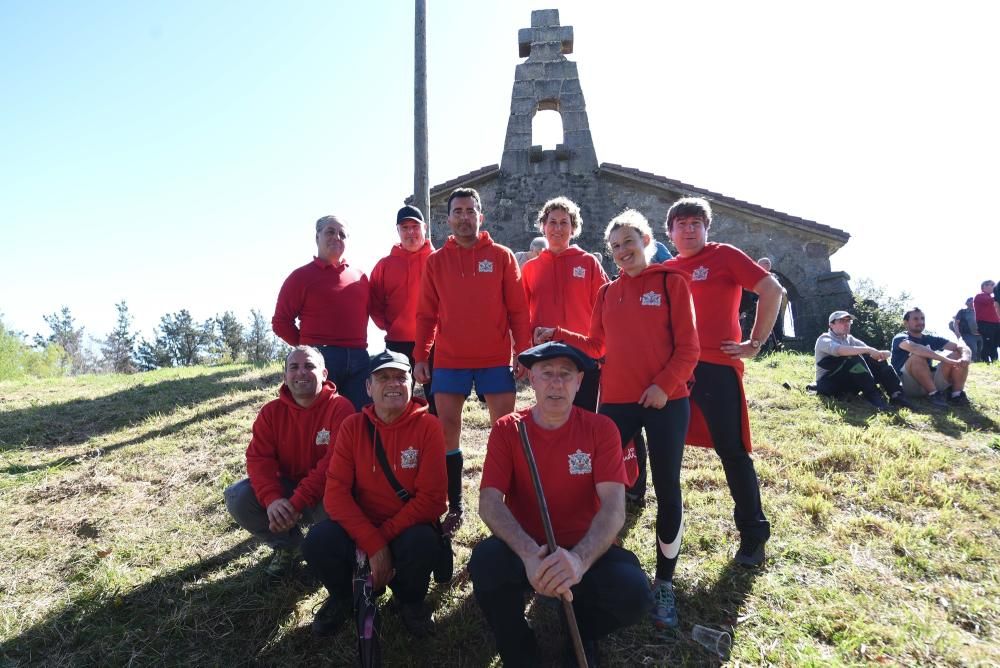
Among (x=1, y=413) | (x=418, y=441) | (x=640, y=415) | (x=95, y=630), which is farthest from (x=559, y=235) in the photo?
(x=1, y=413)

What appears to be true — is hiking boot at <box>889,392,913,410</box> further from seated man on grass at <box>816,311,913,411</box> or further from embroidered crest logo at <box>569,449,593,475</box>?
embroidered crest logo at <box>569,449,593,475</box>

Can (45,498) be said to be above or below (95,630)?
above

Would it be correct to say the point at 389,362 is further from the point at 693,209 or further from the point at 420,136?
the point at 420,136

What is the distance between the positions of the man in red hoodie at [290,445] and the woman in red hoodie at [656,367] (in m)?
1.75

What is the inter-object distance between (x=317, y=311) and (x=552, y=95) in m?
10.6

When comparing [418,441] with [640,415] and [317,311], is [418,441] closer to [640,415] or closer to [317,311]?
[640,415]

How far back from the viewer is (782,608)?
2848mm

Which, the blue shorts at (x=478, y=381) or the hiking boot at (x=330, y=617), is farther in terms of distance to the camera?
the blue shorts at (x=478, y=381)

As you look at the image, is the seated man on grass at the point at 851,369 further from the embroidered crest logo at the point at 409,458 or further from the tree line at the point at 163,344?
the tree line at the point at 163,344

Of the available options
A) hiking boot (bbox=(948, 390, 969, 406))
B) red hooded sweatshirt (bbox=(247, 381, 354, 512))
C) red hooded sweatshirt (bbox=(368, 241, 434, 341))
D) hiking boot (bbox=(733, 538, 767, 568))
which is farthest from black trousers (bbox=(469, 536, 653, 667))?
hiking boot (bbox=(948, 390, 969, 406))

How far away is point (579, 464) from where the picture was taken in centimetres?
248

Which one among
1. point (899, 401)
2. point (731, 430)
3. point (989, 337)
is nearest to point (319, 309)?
point (731, 430)

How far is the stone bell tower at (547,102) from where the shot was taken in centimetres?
1223

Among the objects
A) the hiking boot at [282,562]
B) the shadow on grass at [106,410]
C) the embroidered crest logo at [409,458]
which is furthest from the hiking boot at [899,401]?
the shadow on grass at [106,410]
